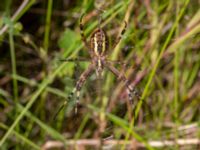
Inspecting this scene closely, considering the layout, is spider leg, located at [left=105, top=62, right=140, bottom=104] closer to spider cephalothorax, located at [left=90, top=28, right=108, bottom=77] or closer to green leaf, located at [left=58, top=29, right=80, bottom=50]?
spider cephalothorax, located at [left=90, top=28, right=108, bottom=77]

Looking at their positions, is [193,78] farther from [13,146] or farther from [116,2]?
[13,146]

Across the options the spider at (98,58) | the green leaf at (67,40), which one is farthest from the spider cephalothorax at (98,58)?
the green leaf at (67,40)

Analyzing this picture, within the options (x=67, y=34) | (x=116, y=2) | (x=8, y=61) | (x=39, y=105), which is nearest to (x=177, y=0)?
(x=116, y=2)

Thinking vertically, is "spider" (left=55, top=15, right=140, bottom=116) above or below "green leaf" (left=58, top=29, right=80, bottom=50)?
below

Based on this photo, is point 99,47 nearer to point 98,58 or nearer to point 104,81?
point 98,58

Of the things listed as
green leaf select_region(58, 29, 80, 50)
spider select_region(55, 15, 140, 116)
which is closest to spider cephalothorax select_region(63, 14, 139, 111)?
spider select_region(55, 15, 140, 116)

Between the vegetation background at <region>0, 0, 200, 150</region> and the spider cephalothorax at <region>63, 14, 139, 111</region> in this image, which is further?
the vegetation background at <region>0, 0, 200, 150</region>

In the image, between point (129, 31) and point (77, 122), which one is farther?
point (77, 122)

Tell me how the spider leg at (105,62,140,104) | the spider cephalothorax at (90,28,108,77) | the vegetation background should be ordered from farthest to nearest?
the vegetation background < the spider leg at (105,62,140,104) < the spider cephalothorax at (90,28,108,77)

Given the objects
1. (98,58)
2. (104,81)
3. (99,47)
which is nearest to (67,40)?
(104,81)
